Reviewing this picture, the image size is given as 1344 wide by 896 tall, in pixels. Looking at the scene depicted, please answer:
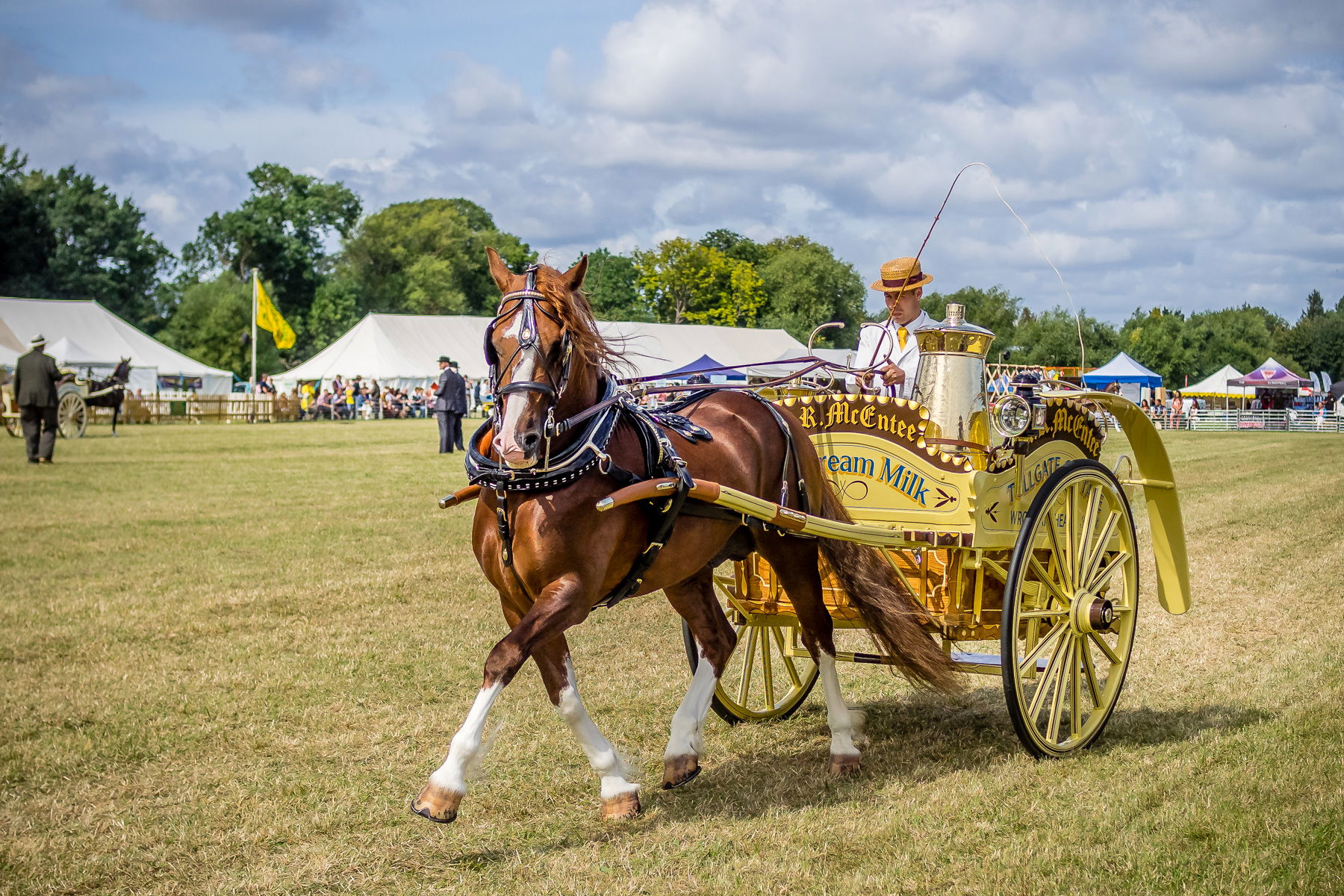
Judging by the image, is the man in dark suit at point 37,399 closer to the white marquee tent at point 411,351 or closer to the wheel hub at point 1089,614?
the wheel hub at point 1089,614

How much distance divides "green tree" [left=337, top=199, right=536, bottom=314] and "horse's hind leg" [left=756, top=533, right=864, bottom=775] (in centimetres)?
8484

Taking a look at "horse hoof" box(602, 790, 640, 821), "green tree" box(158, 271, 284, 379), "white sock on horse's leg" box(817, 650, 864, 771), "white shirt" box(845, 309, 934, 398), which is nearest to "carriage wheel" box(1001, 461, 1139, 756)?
"white sock on horse's leg" box(817, 650, 864, 771)

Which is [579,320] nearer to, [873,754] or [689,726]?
[689,726]

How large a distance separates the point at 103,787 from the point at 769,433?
3.36 m

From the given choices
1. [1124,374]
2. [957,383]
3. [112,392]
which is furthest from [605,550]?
[1124,374]

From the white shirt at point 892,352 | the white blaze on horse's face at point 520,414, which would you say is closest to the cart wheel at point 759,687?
the white shirt at point 892,352

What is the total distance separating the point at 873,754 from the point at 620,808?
164 centimetres

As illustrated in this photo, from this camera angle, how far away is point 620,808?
4.64m

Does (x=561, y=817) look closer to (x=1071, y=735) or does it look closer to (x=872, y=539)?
(x=872, y=539)

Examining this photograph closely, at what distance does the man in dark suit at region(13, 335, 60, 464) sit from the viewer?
69.5ft

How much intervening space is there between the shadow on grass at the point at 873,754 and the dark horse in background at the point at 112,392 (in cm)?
3052

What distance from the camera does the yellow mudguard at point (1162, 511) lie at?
645 centimetres

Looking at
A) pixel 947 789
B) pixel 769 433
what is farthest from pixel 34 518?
pixel 947 789

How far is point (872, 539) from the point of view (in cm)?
548
